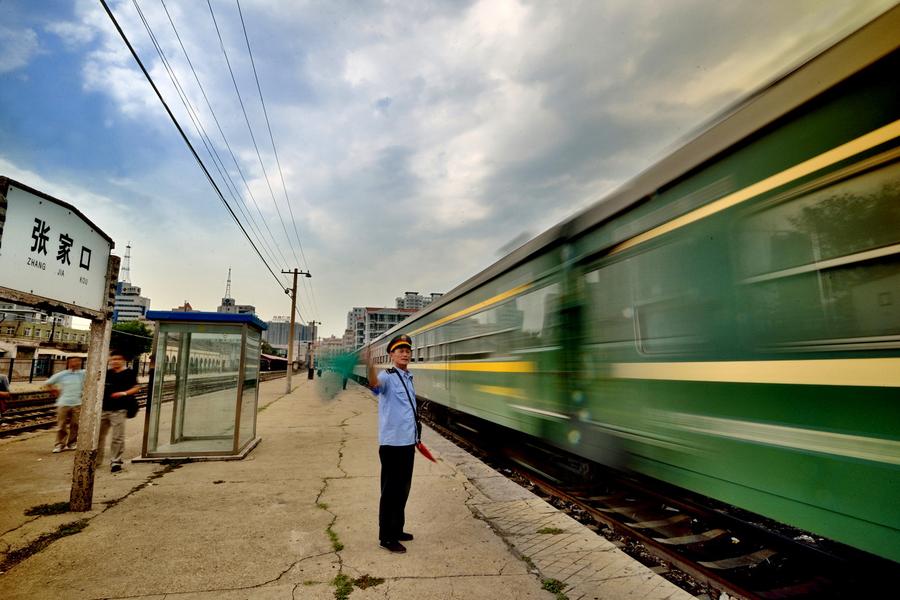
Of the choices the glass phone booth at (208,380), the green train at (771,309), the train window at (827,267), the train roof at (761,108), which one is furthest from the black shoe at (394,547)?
the glass phone booth at (208,380)

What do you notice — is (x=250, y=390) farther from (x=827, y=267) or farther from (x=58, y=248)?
(x=827, y=267)

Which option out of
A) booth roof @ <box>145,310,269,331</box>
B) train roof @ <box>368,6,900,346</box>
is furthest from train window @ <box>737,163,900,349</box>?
booth roof @ <box>145,310,269,331</box>

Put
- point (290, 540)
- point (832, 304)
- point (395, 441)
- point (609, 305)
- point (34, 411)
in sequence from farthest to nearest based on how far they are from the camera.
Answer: point (34, 411), point (609, 305), point (290, 540), point (395, 441), point (832, 304)

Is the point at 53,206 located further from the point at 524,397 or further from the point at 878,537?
the point at 878,537

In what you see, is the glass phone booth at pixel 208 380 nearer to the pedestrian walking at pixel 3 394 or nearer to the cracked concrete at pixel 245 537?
the cracked concrete at pixel 245 537

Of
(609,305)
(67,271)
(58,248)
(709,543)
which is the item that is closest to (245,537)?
(67,271)

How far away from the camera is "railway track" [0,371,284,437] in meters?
7.85

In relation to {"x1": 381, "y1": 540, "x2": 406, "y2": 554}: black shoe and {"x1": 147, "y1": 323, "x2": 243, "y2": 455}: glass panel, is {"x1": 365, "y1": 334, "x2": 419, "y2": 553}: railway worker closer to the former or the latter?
{"x1": 381, "y1": 540, "x2": 406, "y2": 554}: black shoe

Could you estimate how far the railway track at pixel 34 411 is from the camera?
7848mm

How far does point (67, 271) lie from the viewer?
4379mm

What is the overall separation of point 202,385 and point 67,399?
6.52ft

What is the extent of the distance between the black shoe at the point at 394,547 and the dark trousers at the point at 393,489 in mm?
27

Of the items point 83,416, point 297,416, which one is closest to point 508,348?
point 83,416

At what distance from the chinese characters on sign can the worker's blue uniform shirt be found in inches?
122
